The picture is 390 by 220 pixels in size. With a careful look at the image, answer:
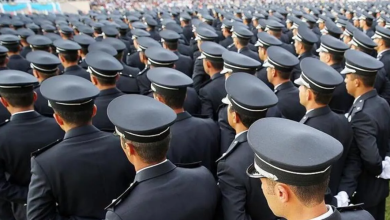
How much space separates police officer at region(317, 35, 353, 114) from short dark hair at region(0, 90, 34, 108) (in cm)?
354

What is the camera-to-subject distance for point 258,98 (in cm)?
264

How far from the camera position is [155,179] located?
6.81 feet

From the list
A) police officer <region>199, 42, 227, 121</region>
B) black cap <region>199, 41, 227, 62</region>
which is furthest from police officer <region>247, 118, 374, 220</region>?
black cap <region>199, 41, 227, 62</region>

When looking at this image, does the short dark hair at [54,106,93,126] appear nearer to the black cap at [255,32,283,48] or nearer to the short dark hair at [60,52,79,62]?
the short dark hair at [60,52,79,62]

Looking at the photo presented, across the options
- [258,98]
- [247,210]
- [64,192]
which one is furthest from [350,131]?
[64,192]

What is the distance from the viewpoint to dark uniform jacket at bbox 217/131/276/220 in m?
2.36

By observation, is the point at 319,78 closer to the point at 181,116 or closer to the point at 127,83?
the point at 181,116

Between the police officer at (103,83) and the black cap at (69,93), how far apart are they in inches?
33.0

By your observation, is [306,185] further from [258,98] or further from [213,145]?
[213,145]

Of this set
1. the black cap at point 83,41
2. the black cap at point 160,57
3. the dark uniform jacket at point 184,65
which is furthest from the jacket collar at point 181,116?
the black cap at point 83,41

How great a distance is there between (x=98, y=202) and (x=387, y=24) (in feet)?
28.2

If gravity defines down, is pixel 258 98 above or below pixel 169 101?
above

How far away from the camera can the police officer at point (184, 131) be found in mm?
2982

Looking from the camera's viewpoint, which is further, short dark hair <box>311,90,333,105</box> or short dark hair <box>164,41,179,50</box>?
short dark hair <box>164,41,179,50</box>
